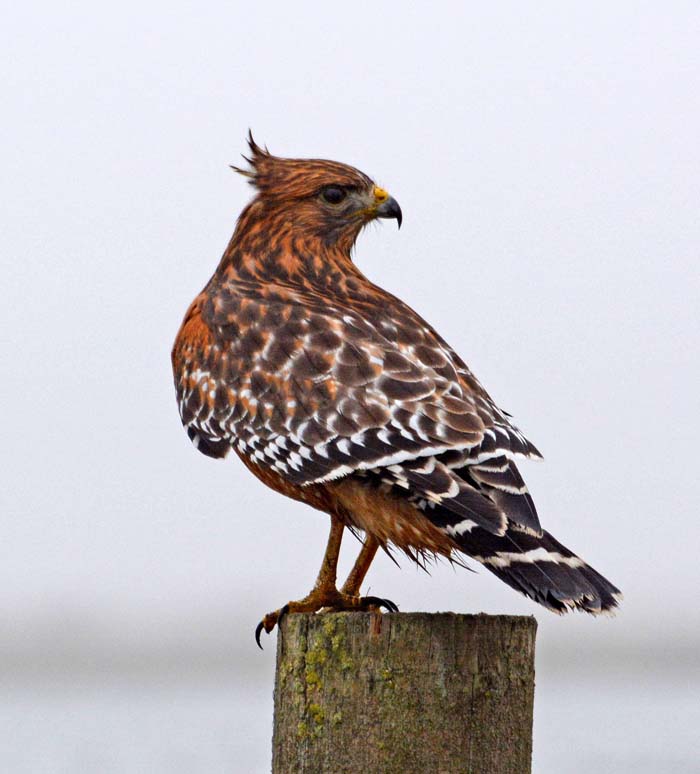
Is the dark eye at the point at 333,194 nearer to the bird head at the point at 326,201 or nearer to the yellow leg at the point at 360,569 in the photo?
the bird head at the point at 326,201

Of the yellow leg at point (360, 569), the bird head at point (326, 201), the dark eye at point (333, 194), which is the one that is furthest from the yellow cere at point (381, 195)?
the yellow leg at point (360, 569)

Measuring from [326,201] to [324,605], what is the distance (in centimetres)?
193

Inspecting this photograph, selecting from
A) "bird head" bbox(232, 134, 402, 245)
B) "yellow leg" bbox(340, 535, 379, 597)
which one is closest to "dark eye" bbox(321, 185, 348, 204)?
"bird head" bbox(232, 134, 402, 245)

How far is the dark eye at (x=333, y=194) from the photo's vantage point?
6.33 m

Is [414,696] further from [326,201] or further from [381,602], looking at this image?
[326,201]

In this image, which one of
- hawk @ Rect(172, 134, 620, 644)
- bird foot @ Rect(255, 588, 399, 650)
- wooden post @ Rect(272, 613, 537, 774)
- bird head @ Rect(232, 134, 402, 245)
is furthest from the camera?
bird head @ Rect(232, 134, 402, 245)

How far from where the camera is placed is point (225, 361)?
5.65 meters

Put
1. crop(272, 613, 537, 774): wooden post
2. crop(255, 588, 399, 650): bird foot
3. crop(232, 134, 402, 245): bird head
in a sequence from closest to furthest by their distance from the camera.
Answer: crop(272, 613, 537, 774): wooden post, crop(255, 588, 399, 650): bird foot, crop(232, 134, 402, 245): bird head

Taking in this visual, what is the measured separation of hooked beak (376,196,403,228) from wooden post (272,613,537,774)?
2455 mm

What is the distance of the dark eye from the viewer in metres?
6.33

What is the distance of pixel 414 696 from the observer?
4.22 m

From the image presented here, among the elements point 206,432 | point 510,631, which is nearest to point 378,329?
point 206,432

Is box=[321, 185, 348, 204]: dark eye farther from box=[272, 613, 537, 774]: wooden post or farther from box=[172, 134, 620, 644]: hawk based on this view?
box=[272, 613, 537, 774]: wooden post

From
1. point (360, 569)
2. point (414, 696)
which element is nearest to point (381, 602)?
point (360, 569)
